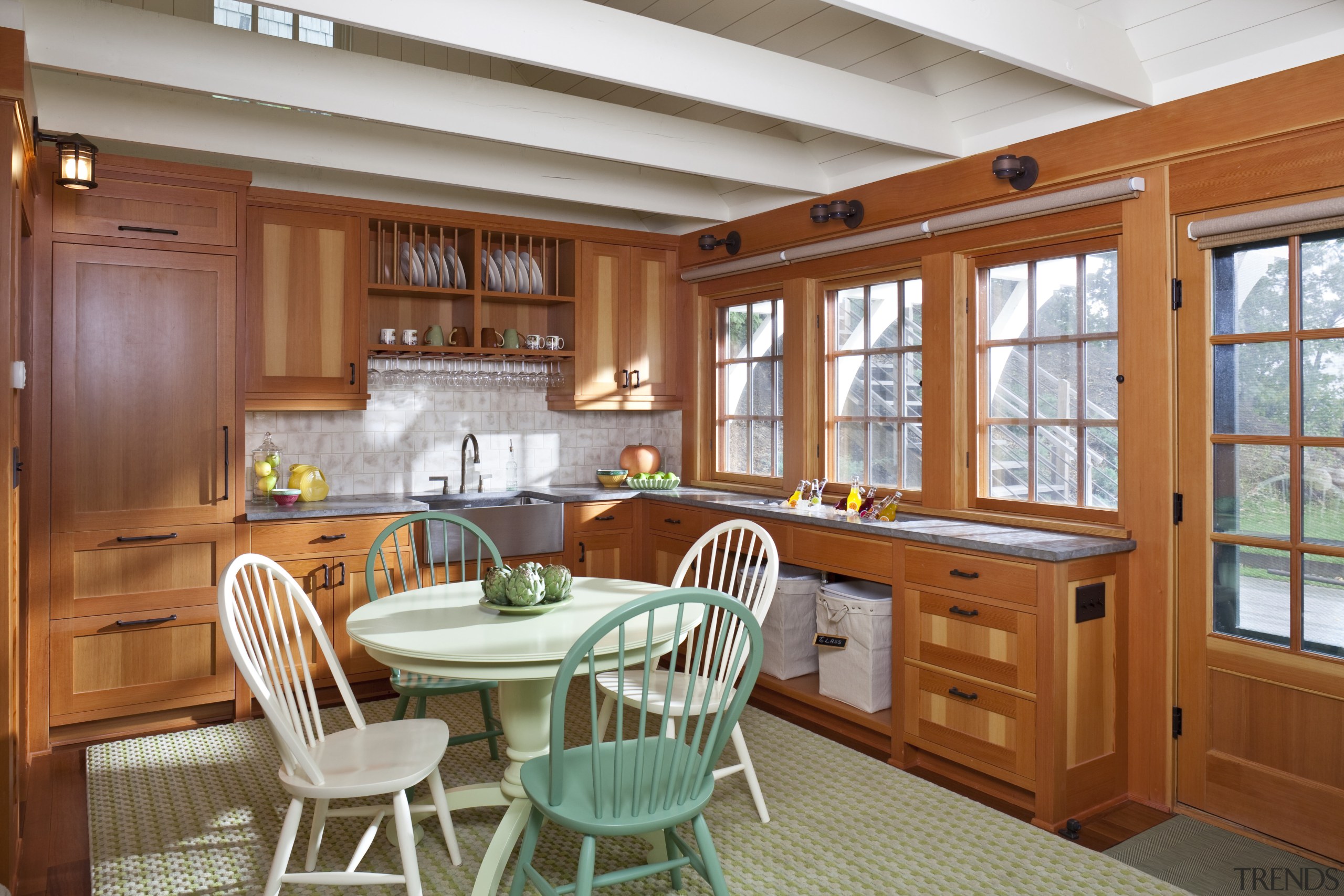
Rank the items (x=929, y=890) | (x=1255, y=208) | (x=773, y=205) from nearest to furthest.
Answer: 1. (x=929, y=890)
2. (x=1255, y=208)
3. (x=773, y=205)

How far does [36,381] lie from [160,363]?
1.39ft

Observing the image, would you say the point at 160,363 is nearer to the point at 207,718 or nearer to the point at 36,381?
the point at 36,381

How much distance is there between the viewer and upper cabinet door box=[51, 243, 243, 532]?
3557 mm

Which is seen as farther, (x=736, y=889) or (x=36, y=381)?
(x=36, y=381)

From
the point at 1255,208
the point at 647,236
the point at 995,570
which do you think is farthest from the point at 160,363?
the point at 1255,208

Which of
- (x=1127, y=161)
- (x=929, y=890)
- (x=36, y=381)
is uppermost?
(x=1127, y=161)

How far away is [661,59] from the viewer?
2.87 metres

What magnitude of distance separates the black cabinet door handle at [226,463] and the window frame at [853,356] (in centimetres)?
268

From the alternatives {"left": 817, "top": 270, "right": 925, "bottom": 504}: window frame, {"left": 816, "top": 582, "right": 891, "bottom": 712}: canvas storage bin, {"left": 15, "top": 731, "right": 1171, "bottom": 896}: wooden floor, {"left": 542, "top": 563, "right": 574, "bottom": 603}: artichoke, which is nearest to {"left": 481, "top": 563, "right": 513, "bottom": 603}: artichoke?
{"left": 542, "top": 563, "right": 574, "bottom": 603}: artichoke

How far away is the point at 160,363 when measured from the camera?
146 inches

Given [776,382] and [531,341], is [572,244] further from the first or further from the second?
[776,382]

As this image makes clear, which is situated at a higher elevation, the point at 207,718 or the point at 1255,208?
the point at 1255,208

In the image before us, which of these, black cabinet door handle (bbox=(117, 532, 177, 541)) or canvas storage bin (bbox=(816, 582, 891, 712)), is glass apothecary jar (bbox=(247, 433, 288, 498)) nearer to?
black cabinet door handle (bbox=(117, 532, 177, 541))

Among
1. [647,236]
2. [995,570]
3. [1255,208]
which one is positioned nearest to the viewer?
[1255,208]
